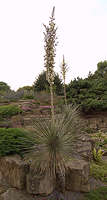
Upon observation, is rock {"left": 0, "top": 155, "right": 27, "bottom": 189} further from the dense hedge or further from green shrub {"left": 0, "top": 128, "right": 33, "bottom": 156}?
Answer: the dense hedge

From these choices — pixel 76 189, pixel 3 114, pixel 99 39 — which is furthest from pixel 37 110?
pixel 76 189

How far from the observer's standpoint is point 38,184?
2688mm

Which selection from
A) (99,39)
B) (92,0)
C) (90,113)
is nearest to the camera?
(92,0)

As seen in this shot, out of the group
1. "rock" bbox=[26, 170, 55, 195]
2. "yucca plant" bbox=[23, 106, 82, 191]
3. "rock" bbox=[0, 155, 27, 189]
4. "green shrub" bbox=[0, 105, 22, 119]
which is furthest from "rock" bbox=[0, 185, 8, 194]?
"green shrub" bbox=[0, 105, 22, 119]

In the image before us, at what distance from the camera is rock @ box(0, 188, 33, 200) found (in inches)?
106

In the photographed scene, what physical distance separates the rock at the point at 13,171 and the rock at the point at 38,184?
0.23 m

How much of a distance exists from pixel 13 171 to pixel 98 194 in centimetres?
188

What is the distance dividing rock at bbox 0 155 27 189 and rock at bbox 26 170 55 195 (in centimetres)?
23

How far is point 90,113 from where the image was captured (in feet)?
38.6

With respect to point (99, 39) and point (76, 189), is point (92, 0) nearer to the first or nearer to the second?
point (99, 39)

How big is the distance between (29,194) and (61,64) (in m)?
3.99

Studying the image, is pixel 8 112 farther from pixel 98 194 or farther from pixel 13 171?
pixel 98 194

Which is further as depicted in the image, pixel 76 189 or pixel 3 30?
pixel 3 30

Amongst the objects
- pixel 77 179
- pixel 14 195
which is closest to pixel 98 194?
pixel 77 179
